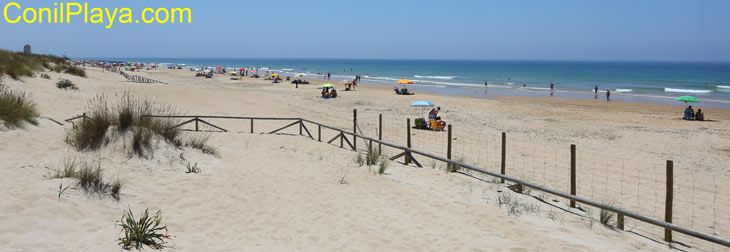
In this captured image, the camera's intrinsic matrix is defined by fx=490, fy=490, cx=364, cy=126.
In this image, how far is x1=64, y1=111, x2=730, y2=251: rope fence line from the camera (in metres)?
7.25

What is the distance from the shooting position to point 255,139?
13.8m

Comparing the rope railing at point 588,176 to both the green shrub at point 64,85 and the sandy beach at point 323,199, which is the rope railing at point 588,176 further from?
the green shrub at point 64,85

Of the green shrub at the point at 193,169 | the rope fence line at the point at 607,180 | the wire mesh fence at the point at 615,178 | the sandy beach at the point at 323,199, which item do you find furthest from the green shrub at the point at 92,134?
the wire mesh fence at the point at 615,178

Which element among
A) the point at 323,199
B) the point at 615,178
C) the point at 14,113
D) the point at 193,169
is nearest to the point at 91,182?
the point at 193,169

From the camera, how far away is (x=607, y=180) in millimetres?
11328

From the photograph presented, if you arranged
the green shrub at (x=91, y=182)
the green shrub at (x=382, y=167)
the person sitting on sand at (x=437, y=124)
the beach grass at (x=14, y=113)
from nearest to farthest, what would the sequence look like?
the green shrub at (x=91, y=182) → the beach grass at (x=14, y=113) → the green shrub at (x=382, y=167) → the person sitting on sand at (x=437, y=124)

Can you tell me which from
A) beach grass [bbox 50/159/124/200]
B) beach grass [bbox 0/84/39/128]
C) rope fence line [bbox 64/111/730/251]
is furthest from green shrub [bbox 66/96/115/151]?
rope fence line [bbox 64/111/730/251]

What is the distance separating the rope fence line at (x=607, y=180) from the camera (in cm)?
725

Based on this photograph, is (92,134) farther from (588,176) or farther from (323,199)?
(588,176)

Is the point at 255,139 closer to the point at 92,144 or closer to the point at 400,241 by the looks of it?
the point at 92,144

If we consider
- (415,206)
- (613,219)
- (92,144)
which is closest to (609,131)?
(613,219)

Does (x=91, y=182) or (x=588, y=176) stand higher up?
(x=91, y=182)

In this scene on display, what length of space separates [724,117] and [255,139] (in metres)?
26.1

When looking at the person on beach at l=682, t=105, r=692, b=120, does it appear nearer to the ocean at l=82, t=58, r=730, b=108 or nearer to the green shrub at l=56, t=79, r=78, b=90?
the ocean at l=82, t=58, r=730, b=108
